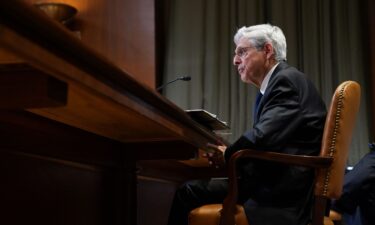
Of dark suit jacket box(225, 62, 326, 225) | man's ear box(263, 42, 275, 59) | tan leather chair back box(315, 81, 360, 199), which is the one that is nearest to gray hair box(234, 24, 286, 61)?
man's ear box(263, 42, 275, 59)

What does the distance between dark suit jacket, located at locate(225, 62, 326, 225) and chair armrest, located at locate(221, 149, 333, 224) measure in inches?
3.4

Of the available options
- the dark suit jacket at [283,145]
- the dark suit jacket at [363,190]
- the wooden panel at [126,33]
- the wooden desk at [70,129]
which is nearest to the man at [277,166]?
the dark suit jacket at [283,145]

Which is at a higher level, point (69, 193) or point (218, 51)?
point (218, 51)

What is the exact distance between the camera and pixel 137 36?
11.9 feet

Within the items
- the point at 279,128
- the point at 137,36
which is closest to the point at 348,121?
the point at 279,128

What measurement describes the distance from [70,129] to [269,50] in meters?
1.02

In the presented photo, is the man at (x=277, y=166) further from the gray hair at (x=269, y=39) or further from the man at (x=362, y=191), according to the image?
the man at (x=362, y=191)

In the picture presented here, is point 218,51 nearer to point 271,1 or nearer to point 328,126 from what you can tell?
point 271,1

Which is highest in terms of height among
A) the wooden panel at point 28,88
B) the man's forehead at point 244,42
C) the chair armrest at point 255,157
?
the man's forehead at point 244,42

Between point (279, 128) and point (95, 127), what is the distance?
2.04 feet

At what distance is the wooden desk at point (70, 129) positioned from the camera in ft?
2.92

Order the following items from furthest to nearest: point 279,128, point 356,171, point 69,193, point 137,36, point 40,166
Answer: point 137,36
point 356,171
point 279,128
point 69,193
point 40,166

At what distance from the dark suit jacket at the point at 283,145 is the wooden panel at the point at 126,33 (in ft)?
5.72

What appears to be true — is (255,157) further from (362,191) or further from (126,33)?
(126,33)
